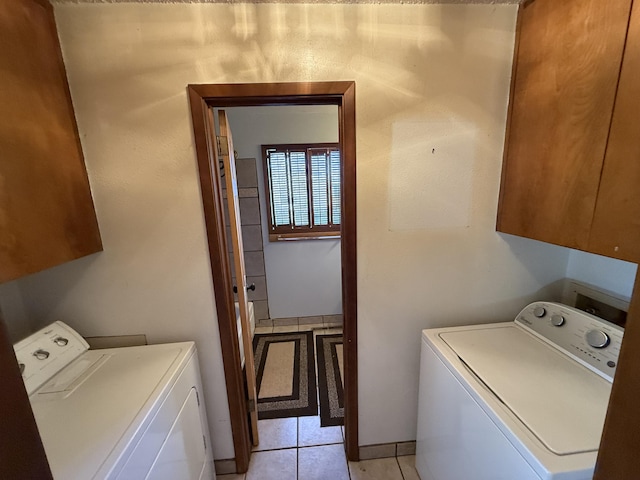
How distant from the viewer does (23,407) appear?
0.42m

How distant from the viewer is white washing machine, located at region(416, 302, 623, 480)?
31.9 inches

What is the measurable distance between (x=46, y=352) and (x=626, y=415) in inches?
71.6

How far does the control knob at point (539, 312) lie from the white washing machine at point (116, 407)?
5.57 feet

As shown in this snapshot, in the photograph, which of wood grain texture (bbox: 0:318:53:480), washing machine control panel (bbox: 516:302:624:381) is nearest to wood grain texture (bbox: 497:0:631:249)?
washing machine control panel (bbox: 516:302:624:381)

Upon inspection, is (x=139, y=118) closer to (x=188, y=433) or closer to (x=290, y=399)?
(x=188, y=433)

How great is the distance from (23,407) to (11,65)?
1.15 meters

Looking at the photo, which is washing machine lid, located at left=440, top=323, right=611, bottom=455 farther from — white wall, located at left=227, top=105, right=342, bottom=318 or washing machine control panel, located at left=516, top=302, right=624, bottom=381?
white wall, located at left=227, top=105, right=342, bottom=318

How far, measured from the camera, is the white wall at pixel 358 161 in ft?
3.86

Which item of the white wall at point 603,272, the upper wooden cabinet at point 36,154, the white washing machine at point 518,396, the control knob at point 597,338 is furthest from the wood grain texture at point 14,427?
the white wall at point 603,272

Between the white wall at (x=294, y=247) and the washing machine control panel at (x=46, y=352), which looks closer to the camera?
the washing machine control panel at (x=46, y=352)

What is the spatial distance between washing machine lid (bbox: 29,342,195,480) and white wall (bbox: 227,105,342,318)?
1797mm

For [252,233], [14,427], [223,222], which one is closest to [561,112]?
[223,222]

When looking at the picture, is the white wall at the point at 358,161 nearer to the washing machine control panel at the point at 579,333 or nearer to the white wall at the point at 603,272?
the white wall at the point at 603,272

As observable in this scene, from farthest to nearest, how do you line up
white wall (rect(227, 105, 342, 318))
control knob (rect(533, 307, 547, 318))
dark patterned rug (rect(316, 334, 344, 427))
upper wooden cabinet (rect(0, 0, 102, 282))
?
white wall (rect(227, 105, 342, 318)) < dark patterned rug (rect(316, 334, 344, 427)) < control knob (rect(533, 307, 547, 318)) < upper wooden cabinet (rect(0, 0, 102, 282))
